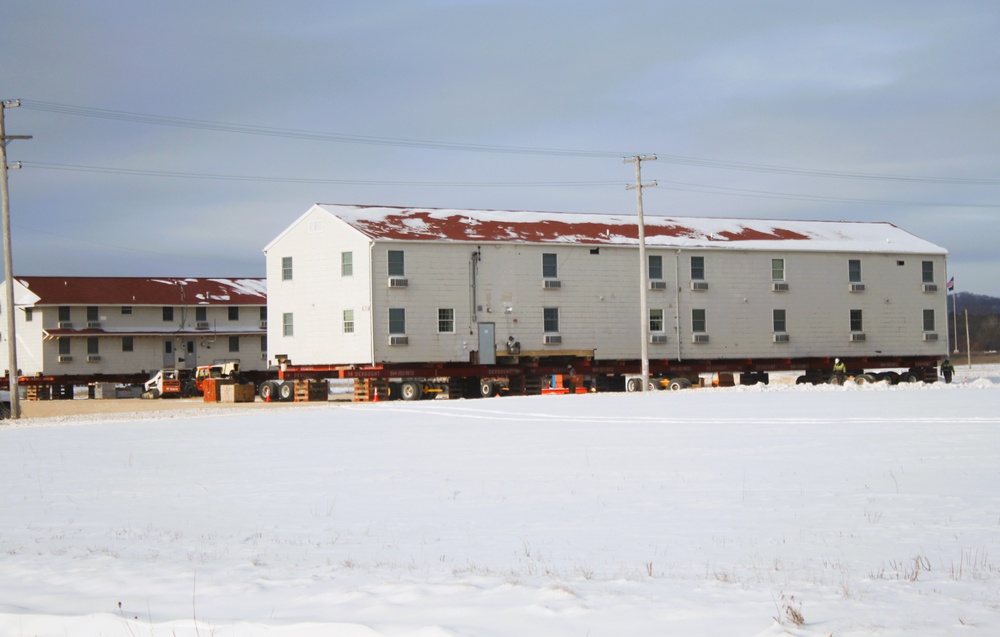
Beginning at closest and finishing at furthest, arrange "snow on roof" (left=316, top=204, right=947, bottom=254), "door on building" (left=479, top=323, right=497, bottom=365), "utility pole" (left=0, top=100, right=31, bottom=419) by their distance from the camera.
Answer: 1. "utility pole" (left=0, top=100, right=31, bottom=419)
2. "door on building" (left=479, top=323, right=497, bottom=365)
3. "snow on roof" (left=316, top=204, right=947, bottom=254)

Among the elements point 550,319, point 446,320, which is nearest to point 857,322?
point 550,319

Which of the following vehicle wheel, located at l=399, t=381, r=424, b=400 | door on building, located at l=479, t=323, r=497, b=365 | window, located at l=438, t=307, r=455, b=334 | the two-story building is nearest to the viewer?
vehicle wheel, located at l=399, t=381, r=424, b=400

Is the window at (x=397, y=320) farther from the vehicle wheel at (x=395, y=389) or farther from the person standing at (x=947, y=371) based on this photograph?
the person standing at (x=947, y=371)

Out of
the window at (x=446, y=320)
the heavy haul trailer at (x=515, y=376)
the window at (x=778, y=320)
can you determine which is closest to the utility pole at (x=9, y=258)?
the heavy haul trailer at (x=515, y=376)

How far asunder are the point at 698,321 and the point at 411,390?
619 inches

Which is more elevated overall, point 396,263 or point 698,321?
point 396,263

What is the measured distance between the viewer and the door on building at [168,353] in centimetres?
7950

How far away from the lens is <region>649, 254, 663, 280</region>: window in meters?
53.4

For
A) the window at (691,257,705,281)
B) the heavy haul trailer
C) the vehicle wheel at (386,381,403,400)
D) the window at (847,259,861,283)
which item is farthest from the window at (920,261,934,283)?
the vehicle wheel at (386,381,403,400)

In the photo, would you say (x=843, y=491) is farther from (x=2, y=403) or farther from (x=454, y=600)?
(x=2, y=403)

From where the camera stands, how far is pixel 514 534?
1137 centimetres

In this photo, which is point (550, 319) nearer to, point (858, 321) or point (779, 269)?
point (779, 269)

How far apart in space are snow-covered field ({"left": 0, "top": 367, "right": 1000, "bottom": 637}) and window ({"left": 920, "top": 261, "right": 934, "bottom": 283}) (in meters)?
38.8

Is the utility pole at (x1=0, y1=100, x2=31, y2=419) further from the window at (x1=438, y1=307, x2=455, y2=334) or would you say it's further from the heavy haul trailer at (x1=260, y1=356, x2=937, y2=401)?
the window at (x1=438, y1=307, x2=455, y2=334)
